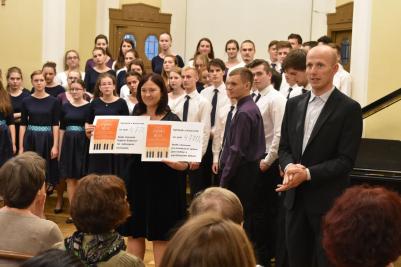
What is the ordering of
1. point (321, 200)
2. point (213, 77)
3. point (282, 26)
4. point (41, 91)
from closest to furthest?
point (321, 200), point (213, 77), point (41, 91), point (282, 26)

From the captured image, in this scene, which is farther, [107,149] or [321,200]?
[107,149]

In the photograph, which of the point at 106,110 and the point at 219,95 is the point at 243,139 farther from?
the point at 106,110

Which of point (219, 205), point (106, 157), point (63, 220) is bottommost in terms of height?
point (63, 220)

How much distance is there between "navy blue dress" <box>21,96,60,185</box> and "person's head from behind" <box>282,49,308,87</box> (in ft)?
9.83

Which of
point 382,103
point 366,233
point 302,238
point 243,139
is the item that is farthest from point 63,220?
point 366,233

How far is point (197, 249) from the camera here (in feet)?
4.87

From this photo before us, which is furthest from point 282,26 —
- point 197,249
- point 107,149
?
point 197,249

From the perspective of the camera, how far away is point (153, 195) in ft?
14.4

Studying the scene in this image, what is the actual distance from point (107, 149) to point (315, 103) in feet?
6.21

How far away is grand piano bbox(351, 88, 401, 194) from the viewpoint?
5.14 meters

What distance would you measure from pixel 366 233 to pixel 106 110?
175 inches

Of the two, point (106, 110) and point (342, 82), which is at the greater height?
point (342, 82)

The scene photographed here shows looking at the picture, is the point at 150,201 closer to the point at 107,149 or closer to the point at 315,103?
the point at 107,149

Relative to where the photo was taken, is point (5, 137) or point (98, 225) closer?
point (98, 225)
